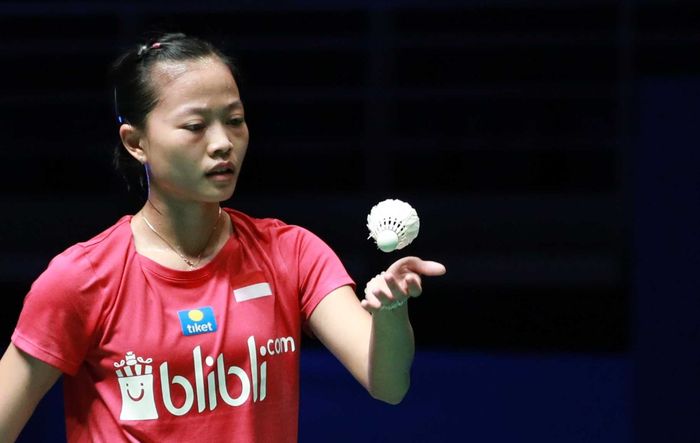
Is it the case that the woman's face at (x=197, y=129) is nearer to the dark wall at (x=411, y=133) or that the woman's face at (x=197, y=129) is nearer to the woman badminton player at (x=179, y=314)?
the woman badminton player at (x=179, y=314)

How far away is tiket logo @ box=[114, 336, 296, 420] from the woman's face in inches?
9.2

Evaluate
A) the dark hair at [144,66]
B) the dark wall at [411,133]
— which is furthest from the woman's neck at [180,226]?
the dark wall at [411,133]

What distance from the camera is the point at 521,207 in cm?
548

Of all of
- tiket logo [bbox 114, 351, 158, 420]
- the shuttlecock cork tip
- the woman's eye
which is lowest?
tiket logo [bbox 114, 351, 158, 420]

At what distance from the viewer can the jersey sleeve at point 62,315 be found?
1740 millimetres

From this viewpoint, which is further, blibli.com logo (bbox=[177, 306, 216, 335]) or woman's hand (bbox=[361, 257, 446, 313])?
blibli.com logo (bbox=[177, 306, 216, 335])

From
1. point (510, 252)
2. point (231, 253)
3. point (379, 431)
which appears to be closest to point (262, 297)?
point (231, 253)

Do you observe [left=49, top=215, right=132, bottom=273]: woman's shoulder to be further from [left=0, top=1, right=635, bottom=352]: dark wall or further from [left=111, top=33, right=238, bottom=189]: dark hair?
[left=0, top=1, right=635, bottom=352]: dark wall

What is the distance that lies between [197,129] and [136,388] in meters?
0.37

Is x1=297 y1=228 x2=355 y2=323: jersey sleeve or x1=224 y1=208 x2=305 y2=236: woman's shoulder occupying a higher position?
x1=224 y1=208 x2=305 y2=236: woman's shoulder

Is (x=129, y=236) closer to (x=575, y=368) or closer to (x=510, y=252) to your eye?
(x=575, y=368)

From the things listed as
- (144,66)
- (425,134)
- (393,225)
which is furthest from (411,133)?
(393,225)

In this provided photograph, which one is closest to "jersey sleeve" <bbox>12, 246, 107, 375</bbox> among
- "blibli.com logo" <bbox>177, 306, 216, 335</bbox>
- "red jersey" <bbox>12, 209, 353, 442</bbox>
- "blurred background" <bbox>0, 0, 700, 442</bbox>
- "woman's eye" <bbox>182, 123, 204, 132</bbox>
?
"red jersey" <bbox>12, 209, 353, 442</bbox>

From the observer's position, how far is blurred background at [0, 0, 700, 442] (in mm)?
4961
